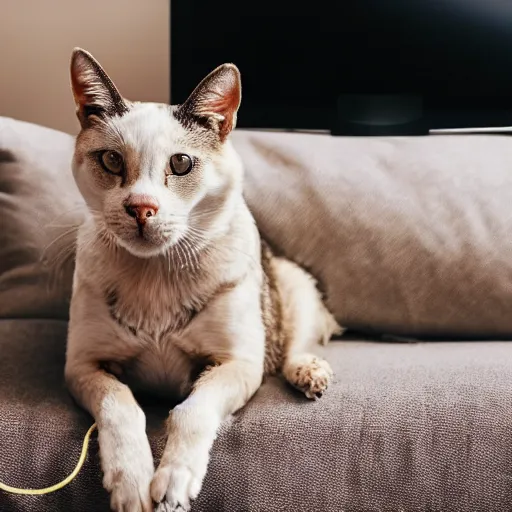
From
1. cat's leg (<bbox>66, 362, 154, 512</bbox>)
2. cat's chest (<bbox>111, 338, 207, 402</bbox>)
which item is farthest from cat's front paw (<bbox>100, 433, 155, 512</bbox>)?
cat's chest (<bbox>111, 338, 207, 402</bbox>)

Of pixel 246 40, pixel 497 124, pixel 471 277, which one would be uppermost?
pixel 246 40

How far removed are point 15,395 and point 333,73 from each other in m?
1.27

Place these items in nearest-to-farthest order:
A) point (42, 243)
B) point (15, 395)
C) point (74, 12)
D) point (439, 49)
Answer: point (15, 395)
point (42, 243)
point (439, 49)
point (74, 12)

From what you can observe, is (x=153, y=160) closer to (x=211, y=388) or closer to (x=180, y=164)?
(x=180, y=164)

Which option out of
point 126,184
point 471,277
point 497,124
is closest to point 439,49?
point 497,124

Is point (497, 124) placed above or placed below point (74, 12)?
below

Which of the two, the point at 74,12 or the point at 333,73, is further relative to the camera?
Answer: the point at 74,12

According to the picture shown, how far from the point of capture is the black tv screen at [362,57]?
181 centimetres

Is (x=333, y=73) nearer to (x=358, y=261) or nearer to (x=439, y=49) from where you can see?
(x=439, y=49)

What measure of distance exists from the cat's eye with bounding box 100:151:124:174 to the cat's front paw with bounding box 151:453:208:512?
439mm

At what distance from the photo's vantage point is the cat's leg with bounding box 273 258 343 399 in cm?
112

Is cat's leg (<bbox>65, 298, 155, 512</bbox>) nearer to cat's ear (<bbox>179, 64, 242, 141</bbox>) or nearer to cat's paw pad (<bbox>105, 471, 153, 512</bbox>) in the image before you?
cat's paw pad (<bbox>105, 471, 153, 512</bbox>)

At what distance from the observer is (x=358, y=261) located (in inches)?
51.8

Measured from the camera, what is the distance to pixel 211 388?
3.16ft
